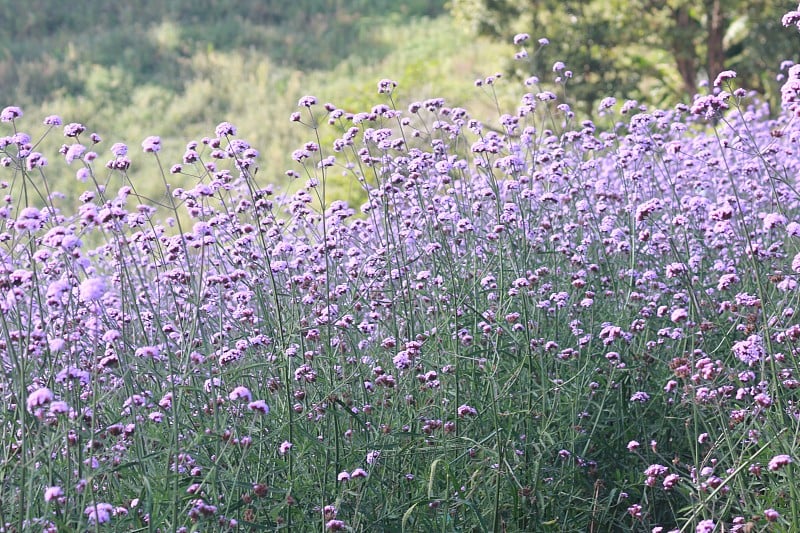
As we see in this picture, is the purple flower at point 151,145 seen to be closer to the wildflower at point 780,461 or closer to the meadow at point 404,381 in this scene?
the meadow at point 404,381

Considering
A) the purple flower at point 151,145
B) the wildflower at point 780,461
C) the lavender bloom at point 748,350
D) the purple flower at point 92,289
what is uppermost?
the purple flower at point 151,145

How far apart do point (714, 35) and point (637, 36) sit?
1.07 meters

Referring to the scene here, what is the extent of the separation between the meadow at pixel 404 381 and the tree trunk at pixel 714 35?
8.47 m

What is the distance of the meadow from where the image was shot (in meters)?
2.71

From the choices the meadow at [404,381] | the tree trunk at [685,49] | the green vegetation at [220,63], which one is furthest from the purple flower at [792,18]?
the green vegetation at [220,63]

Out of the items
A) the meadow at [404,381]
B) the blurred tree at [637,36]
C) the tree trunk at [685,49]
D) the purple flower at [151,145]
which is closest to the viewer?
the meadow at [404,381]

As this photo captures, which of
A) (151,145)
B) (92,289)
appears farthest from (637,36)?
(92,289)

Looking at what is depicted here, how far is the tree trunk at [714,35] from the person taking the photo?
41.1 feet

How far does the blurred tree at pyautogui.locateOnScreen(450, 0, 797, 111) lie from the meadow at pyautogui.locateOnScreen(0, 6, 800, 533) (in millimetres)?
8087

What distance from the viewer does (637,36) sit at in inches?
490

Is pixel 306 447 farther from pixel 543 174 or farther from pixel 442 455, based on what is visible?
pixel 543 174

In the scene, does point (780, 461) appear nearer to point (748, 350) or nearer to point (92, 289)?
point (748, 350)

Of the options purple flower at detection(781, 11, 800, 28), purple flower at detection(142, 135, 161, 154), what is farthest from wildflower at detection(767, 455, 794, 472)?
purple flower at detection(142, 135, 161, 154)

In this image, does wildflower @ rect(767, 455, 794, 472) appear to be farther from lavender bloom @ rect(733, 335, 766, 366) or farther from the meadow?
lavender bloom @ rect(733, 335, 766, 366)
